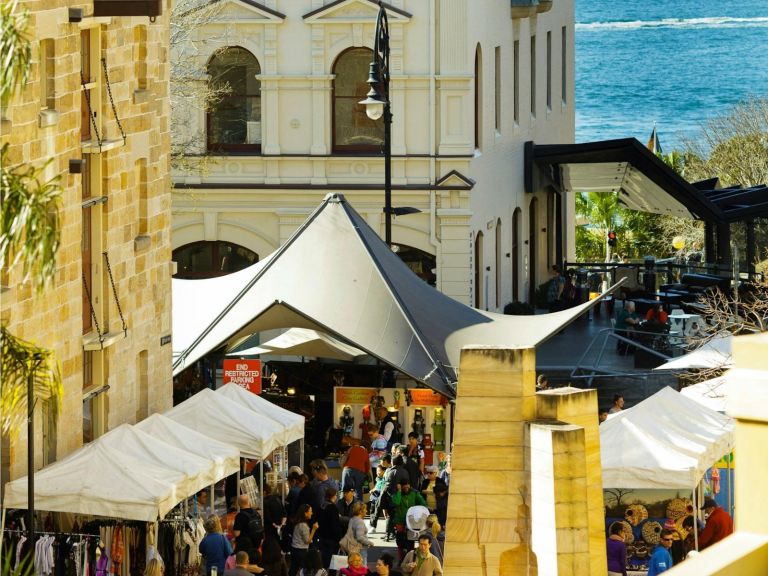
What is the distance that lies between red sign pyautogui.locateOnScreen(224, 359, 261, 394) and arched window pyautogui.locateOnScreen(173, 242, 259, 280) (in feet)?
46.8

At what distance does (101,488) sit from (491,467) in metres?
5.06

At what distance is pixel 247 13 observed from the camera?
4256 cm

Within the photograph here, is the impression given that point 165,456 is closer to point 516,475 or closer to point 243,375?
point 516,475

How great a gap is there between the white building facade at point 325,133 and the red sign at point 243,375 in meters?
13.4

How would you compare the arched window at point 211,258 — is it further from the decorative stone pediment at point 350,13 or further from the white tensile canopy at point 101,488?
the white tensile canopy at point 101,488

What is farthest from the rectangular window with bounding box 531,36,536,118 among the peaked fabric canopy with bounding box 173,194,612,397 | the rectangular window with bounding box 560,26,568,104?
the peaked fabric canopy with bounding box 173,194,612,397

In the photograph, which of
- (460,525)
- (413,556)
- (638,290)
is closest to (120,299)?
(413,556)

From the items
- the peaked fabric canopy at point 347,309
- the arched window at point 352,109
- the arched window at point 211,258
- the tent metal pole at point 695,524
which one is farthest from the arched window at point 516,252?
the tent metal pole at point 695,524

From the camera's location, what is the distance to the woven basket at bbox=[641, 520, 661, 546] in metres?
23.5

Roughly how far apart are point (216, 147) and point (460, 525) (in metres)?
27.5

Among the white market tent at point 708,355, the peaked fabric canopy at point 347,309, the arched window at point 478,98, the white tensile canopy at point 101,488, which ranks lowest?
the white tensile canopy at point 101,488

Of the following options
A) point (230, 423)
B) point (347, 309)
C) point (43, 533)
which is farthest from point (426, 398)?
point (43, 533)

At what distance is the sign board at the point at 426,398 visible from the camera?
31.1 metres

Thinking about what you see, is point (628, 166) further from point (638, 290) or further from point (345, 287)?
point (345, 287)
